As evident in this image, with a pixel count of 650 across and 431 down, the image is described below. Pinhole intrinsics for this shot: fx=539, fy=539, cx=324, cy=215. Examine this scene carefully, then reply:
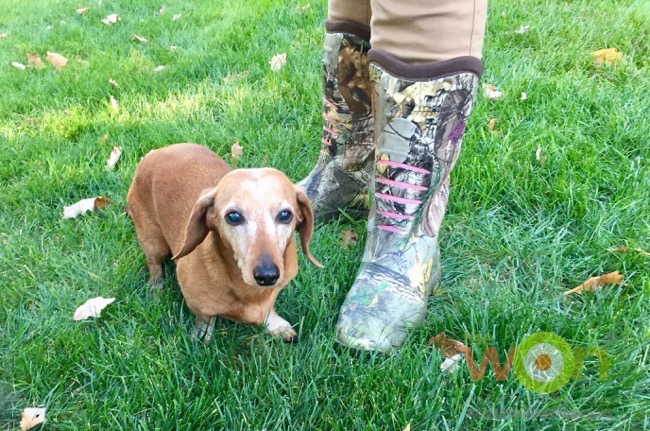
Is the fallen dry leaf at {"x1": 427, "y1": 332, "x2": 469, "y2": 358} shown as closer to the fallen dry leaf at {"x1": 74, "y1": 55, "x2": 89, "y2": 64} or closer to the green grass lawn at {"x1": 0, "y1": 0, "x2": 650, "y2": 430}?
the green grass lawn at {"x1": 0, "y1": 0, "x2": 650, "y2": 430}

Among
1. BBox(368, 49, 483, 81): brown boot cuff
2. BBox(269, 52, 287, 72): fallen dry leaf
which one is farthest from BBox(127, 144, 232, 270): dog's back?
BBox(269, 52, 287, 72): fallen dry leaf

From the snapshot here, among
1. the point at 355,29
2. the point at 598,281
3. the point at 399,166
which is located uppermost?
the point at 355,29

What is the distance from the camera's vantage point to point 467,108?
1.61 m

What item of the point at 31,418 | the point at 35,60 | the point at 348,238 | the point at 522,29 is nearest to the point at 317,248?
the point at 348,238

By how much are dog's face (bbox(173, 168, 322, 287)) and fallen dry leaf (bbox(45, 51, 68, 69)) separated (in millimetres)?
2960

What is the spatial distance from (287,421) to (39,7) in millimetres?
5748

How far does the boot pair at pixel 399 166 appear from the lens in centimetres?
155

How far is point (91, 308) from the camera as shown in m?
1.83

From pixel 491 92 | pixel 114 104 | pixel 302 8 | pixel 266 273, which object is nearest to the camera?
pixel 266 273

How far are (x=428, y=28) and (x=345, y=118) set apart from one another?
0.68m

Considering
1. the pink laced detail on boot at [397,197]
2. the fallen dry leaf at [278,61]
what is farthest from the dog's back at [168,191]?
the fallen dry leaf at [278,61]

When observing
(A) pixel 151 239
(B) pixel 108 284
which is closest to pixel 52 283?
(B) pixel 108 284

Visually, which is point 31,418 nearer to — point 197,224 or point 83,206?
point 197,224

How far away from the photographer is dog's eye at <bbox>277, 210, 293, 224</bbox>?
63.6 inches
